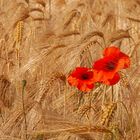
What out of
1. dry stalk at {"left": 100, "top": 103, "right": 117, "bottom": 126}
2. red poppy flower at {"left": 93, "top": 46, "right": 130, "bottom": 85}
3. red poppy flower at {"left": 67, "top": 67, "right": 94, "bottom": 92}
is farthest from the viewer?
red poppy flower at {"left": 67, "top": 67, "right": 94, "bottom": 92}

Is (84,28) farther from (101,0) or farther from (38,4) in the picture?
(38,4)

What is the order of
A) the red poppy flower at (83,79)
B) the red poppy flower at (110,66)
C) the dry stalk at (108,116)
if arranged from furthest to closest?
the red poppy flower at (83,79), the red poppy flower at (110,66), the dry stalk at (108,116)

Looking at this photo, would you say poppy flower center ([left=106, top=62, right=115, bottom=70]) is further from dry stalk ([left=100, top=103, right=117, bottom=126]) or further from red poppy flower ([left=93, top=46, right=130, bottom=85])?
dry stalk ([left=100, top=103, right=117, bottom=126])

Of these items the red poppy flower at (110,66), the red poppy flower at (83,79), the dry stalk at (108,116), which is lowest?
the dry stalk at (108,116)

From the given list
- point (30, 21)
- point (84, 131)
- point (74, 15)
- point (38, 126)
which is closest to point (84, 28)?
point (74, 15)

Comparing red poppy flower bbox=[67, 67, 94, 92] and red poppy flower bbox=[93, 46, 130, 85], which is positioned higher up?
red poppy flower bbox=[93, 46, 130, 85]

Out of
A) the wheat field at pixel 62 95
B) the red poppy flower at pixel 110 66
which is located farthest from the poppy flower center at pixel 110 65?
the wheat field at pixel 62 95

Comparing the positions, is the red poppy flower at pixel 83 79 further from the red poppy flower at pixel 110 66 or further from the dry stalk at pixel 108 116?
the dry stalk at pixel 108 116

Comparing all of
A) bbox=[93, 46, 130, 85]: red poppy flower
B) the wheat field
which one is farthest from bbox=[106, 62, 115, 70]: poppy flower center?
the wheat field

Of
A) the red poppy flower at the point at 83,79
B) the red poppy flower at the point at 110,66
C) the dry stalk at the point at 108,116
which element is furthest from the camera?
the red poppy flower at the point at 83,79
